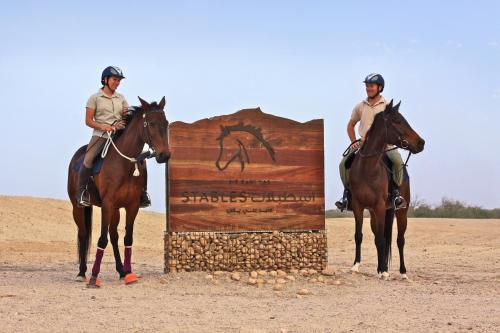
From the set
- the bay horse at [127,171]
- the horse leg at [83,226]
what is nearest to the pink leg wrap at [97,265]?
the bay horse at [127,171]

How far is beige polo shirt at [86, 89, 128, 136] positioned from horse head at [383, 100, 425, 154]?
13.6 ft

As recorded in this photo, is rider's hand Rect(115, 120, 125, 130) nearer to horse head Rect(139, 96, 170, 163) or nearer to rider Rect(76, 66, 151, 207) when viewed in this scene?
rider Rect(76, 66, 151, 207)

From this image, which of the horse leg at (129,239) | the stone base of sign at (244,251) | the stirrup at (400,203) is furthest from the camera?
the stirrup at (400,203)

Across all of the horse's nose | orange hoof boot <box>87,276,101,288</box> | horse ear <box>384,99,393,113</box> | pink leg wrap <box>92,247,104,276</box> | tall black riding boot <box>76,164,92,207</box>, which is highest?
horse ear <box>384,99,393,113</box>

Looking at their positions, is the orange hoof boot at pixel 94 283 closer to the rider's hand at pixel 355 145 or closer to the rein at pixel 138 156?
the rein at pixel 138 156

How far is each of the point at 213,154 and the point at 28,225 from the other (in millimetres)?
10932

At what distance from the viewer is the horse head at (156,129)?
9773 mm

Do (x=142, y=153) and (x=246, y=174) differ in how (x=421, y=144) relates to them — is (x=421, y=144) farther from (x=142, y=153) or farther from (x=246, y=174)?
(x=142, y=153)

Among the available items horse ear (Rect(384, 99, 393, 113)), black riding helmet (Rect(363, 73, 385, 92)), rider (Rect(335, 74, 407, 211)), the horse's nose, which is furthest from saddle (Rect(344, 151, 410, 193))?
black riding helmet (Rect(363, 73, 385, 92))

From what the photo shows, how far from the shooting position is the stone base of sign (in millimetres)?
11367

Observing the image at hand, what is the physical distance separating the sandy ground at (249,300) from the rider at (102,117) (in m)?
1.40

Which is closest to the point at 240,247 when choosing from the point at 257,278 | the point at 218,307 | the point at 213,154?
the point at 257,278

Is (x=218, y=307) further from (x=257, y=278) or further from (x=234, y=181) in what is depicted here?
(x=234, y=181)

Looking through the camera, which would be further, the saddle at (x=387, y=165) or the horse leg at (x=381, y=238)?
the saddle at (x=387, y=165)
